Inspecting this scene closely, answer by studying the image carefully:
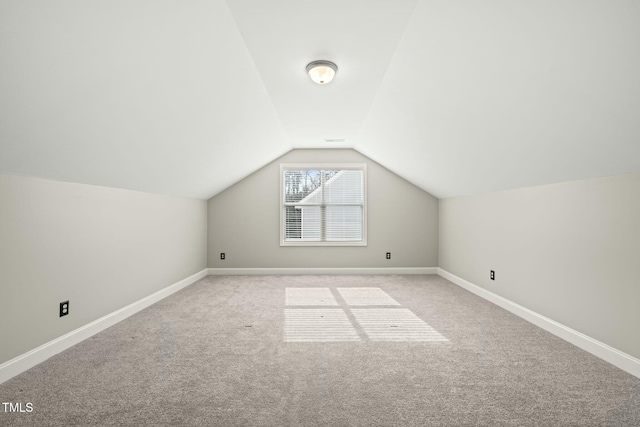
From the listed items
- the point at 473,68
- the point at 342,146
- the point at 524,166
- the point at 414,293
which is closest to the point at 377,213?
the point at 342,146

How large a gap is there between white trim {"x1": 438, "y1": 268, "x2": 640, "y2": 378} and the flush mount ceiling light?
2.98 metres

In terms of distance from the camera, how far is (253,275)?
579cm

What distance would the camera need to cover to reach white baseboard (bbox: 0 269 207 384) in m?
2.12

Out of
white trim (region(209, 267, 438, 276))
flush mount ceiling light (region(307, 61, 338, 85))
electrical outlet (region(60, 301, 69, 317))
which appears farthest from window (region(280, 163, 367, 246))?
electrical outlet (region(60, 301, 69, 317))

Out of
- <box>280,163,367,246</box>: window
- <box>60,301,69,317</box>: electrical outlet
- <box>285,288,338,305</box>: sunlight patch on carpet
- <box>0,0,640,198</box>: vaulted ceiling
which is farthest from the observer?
<box>280,163,367,246</box>: window

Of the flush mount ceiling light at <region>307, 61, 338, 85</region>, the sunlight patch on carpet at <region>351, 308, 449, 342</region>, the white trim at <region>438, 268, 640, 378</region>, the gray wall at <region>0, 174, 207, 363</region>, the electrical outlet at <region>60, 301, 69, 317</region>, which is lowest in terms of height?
the sunlight patch on carpet at <region>351, 308, 449, 342</region>

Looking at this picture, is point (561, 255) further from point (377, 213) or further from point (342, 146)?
point (342, 146)

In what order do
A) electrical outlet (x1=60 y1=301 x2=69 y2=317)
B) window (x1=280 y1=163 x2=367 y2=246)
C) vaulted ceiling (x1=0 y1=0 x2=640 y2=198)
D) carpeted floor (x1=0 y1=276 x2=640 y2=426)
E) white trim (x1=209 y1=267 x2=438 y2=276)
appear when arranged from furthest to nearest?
window (x1=280 y1=163 x2=367 y2=246) < white trim (x1=209 y1=267 x2=438 y2=276) < electrical outlet (x1=60 y1=301 x2=69 y2=317) < carpeted floor (x1=0 y1=276 x2=640 y2=426) < vaulted ceiling (x1=0 y1=0 x2=640 y2=198)

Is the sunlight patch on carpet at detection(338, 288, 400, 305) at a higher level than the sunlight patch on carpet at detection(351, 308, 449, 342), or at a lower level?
higher

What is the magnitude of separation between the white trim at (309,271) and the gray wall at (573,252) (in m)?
1.60

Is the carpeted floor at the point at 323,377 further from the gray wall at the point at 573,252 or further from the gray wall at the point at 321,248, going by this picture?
the gray wall at the point at 321,248

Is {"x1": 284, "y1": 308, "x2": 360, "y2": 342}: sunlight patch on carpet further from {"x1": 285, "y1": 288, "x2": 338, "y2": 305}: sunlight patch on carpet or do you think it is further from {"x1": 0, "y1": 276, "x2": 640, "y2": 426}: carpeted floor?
{"x1": 285, "y1": 288, "x2": 338, "y2": 305}: sunlight patch on carpet

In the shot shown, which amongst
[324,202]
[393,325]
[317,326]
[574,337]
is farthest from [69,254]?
[574,337]

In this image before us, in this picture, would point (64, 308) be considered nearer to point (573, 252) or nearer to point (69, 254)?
point (69, 254)
